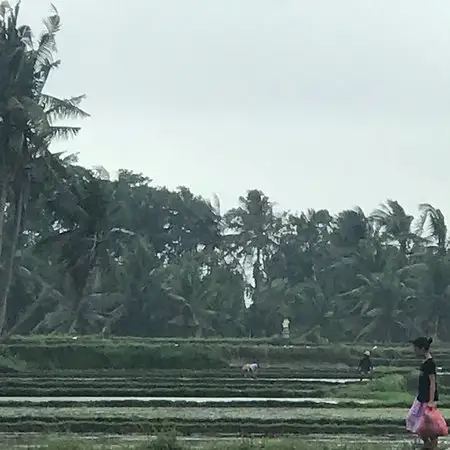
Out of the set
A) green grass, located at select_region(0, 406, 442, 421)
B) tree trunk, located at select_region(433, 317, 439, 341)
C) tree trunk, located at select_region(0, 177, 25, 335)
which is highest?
tree trunk, located at select_region(0, 177, 25, 335)

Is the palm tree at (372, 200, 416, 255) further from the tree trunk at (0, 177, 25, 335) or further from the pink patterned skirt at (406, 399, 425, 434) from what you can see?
the pink patterned skirt at (406, 399, 425, 434)

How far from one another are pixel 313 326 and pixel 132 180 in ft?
80.1

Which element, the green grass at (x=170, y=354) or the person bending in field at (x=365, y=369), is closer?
the person bending in field at (x=365, y=369)

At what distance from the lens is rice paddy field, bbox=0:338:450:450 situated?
1484 centimetres

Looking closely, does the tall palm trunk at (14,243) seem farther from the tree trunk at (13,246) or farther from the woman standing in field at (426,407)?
the woman standing in field at (426,407)

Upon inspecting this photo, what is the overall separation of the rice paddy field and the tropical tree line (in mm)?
4172

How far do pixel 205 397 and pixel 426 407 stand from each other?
557 inches

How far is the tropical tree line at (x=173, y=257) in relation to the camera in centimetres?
3331

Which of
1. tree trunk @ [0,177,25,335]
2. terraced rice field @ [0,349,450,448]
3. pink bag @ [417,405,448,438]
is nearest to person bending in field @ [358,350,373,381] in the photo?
terraced rice field @ [0,349,450,448]

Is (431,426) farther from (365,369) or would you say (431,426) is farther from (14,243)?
(14,243)

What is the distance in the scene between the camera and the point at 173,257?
2621 inches

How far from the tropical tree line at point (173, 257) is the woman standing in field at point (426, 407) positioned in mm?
22738

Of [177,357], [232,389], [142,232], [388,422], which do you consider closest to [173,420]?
[388,422]

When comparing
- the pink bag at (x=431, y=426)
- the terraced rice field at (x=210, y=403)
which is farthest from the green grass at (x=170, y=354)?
the pink bag at (x=431, y=426)
